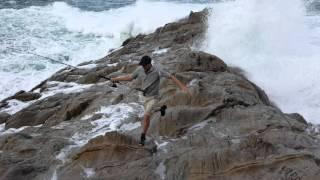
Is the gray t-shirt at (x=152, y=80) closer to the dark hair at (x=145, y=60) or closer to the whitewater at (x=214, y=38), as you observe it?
the dark hair at (x=145, y=60)

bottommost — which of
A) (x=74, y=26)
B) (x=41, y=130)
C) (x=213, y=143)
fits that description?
(x=74, y=26)

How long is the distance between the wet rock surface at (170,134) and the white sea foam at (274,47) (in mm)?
1655

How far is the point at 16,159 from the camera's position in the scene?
25.5 ft

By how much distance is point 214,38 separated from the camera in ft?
47.2

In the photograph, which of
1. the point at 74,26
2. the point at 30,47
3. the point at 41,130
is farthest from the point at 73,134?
the point at 74,26

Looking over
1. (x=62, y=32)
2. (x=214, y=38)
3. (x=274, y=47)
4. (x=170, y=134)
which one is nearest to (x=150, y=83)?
(x=170, y=134)

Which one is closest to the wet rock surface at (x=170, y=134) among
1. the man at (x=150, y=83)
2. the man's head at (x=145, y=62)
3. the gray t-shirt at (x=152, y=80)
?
the man at (x=150, y=83)

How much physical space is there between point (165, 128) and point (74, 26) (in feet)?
52.5

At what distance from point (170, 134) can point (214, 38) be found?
6.79 metres

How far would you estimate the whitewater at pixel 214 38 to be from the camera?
12273 mm

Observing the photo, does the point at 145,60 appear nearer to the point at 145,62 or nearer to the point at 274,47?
the point at 145,62

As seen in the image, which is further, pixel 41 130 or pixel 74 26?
pixel 74 26

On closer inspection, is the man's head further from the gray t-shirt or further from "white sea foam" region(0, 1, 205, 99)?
"white sea foam" region(0, 1, 205, 99)

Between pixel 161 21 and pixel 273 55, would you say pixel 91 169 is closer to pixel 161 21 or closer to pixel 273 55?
pixel 273 55
